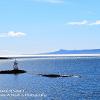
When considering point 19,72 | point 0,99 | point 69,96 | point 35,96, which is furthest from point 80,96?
point 19,72

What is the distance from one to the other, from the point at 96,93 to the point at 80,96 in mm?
6404

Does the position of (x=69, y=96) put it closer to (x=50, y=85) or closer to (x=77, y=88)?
(x=77, y=88)

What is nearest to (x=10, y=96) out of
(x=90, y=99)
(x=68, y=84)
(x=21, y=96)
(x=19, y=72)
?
(x=21, y=96)

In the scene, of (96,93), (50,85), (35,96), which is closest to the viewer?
(35,96)

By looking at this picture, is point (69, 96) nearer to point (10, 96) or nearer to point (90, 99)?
point (90, 99)

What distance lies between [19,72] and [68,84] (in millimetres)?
63478

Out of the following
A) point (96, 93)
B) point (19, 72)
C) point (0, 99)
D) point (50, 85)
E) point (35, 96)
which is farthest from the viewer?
point (19, 72)

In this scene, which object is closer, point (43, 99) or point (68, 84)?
point (43, 99)

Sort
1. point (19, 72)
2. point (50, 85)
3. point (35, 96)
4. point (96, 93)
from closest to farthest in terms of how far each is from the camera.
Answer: point (35, 96)
point (96, 93)
point (50, 85)
point (19, 72)

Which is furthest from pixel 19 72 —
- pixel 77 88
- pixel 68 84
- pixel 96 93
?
pixel 96 93

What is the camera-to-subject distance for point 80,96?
96188mm

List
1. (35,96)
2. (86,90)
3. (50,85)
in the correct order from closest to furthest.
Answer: (35,96) < (86,90) < (50,85)

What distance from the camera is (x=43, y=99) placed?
9031cm

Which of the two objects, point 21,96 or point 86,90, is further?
point 86,90
